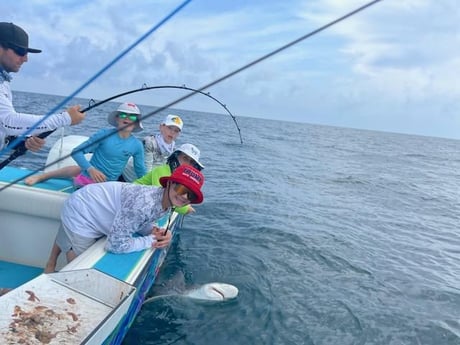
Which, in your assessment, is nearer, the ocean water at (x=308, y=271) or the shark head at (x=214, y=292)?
the ocean water at (x=308, y=271)

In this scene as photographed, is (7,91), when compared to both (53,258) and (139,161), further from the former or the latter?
(139,161)

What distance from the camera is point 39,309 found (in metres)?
2.40

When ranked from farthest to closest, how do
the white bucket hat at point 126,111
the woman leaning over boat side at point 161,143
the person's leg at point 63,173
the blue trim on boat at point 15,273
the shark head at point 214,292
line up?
the woman leaning over boat side at point 161,143 < the person's leg at point 63,173 < the shark head at point 214,292 < the white bucket hat at point 126,111 < the blue trim on boat at point 15,273

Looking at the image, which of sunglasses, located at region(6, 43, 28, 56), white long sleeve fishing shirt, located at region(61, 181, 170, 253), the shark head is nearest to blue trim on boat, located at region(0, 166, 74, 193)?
white long sleeve fishing shirt, located at region(61, 181, 170, 253)

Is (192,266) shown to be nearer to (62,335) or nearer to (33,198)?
(33,198)

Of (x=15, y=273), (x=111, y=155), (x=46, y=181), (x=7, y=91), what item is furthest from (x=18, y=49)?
(x=15, y=273)

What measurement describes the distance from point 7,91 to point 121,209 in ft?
4.39

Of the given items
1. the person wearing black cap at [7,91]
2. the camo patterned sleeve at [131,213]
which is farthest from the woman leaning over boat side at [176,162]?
the person wearing black cap at [7,91]

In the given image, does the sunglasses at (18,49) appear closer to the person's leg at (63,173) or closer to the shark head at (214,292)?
the person's leg at (63,173)

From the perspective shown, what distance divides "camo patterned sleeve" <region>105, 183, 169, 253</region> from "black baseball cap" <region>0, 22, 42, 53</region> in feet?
4.57

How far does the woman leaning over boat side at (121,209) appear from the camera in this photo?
10.4 ft

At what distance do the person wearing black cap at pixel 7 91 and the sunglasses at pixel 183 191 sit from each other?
0.96m

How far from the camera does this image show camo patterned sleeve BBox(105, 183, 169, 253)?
323cm

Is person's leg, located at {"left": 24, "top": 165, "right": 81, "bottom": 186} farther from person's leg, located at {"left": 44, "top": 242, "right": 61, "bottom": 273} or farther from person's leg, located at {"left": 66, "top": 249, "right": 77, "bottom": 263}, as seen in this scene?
person's leg, located at {"left": 66, "top": 249, "right": 77, "bottom": 263}
